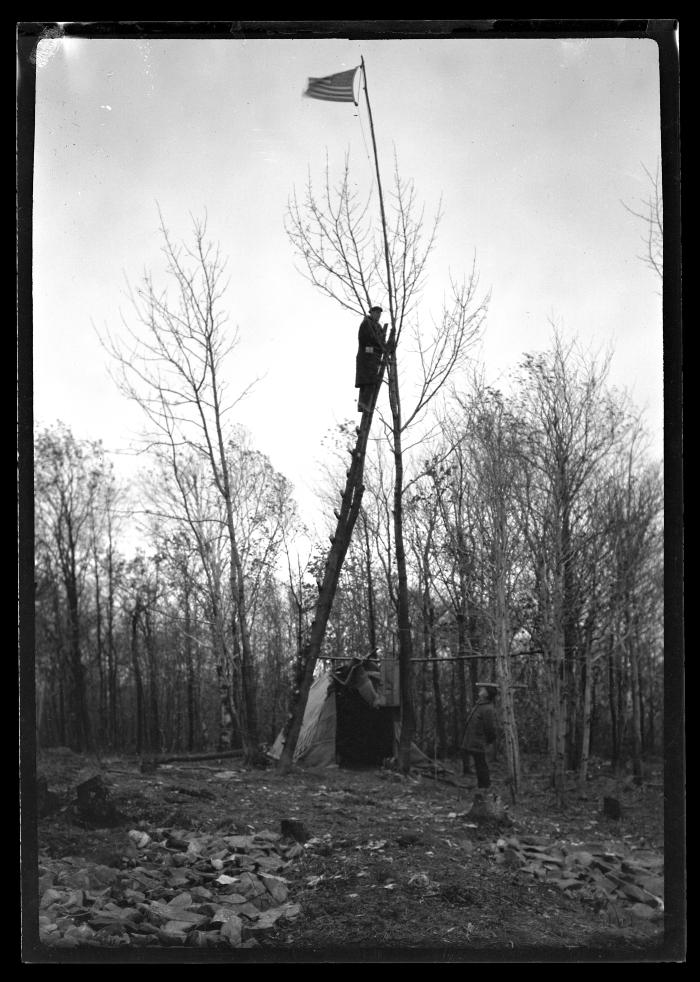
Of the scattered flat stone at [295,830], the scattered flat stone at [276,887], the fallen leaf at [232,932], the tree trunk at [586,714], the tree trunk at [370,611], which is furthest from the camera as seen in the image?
the tree trunk at [370,611]

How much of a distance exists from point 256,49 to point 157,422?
219 cm

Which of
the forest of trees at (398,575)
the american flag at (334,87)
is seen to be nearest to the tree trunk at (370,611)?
the forest of trees at (398,575)

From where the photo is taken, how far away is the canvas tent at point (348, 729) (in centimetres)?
482

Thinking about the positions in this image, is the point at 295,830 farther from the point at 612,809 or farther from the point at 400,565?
the point at 612,809

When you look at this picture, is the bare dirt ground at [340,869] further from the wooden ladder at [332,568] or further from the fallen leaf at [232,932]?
the wooden ladder at [332,568]

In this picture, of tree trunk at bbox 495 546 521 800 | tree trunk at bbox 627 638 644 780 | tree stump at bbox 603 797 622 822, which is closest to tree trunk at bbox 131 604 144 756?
tree trunk at bbox 495 546 521 800

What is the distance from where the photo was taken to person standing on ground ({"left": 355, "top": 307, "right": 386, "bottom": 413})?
5000 mm

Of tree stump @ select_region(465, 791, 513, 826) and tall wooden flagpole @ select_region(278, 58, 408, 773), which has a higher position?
tall wooden flagpole @ select_region(278, 58, 408, 773)

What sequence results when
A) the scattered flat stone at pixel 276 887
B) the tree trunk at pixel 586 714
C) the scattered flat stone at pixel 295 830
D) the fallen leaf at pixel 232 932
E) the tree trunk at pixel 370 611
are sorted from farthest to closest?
the tree trunk at pixel 370 611
the scattered flat stone at pixel 295 830
the tree trunk at pixel 586 714
the scattered flat stone at pixel 276 887
the fallen leaf at pixel 232 932

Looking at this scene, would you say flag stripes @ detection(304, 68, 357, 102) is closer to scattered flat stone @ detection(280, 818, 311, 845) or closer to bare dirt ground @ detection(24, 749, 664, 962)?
bare dirt ground @ detection(24, 749, 664, 962)

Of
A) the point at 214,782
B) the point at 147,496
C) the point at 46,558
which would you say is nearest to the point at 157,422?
the point at 147,496

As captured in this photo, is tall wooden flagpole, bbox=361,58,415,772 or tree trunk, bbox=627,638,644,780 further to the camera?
tall wooden flagpole, bbox=361,58,415,772

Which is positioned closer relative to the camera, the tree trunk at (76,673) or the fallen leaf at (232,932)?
the fallen leaf at (232,932)

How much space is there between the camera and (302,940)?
4395 millimetres
